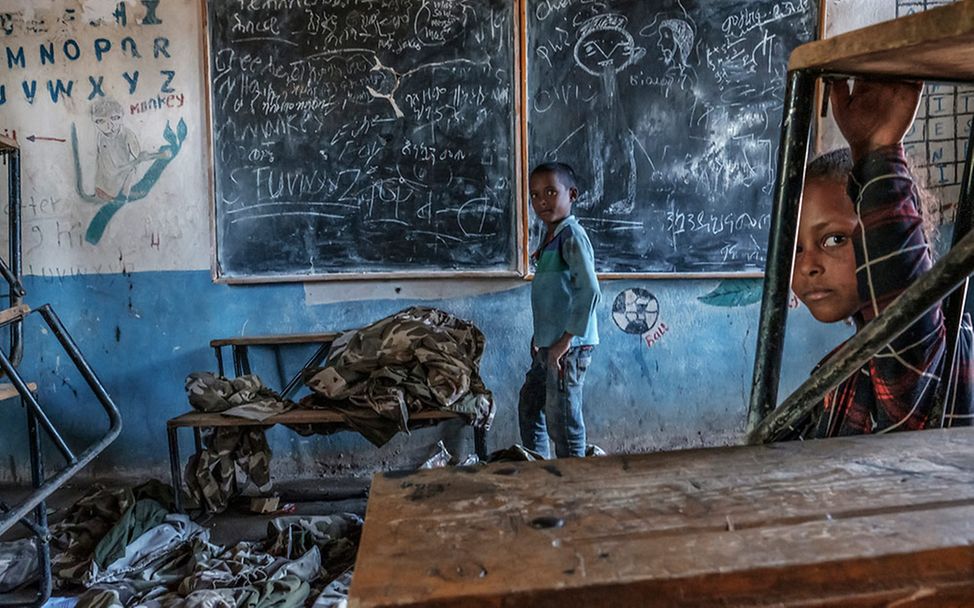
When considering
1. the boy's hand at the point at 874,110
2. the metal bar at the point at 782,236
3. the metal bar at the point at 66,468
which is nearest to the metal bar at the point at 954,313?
the boy's hand at the point at 874,110

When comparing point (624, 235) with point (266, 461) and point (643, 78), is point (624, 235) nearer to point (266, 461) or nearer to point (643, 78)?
point (643, 78)

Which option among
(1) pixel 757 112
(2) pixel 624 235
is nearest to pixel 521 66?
(2) pixel 624 235

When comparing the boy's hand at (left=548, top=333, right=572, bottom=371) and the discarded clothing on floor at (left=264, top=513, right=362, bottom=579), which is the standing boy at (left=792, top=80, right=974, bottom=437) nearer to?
the boy's hand at (left=548, top=333, right=572, bottom=371)

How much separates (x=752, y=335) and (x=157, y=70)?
11.2ft

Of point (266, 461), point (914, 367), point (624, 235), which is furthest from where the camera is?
point (624, 235)

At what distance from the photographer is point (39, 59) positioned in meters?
3.32

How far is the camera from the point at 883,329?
2.14ft

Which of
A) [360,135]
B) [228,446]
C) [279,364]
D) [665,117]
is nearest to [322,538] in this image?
[228,446]

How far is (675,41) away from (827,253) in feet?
8.86

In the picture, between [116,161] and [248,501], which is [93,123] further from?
[248,501]

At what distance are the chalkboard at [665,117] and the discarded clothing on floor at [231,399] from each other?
1537mm

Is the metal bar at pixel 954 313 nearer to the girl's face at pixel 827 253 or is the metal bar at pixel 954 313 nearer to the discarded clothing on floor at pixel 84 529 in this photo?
the girl's face at pixel 827 253

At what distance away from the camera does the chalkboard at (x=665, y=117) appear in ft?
11.2

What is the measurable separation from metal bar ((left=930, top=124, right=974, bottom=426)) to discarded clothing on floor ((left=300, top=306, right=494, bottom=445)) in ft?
6.37
